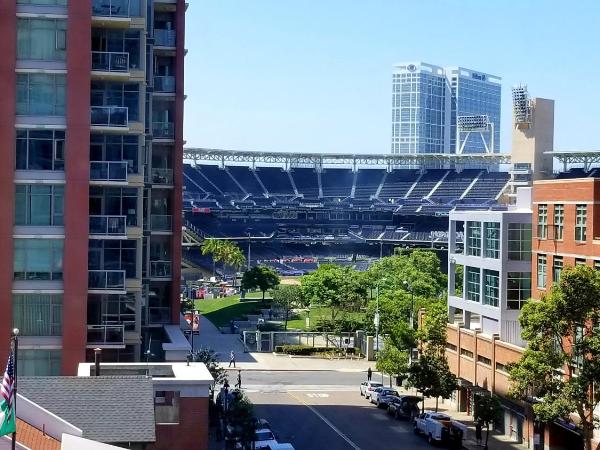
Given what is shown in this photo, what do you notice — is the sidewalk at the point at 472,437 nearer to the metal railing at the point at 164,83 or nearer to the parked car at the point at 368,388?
the parked car at the point at 368,388

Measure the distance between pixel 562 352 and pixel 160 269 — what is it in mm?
18266

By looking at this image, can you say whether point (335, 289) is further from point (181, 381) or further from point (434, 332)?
point (181, 381)

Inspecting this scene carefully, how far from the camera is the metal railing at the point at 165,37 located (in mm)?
44188

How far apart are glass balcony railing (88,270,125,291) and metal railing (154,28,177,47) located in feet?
41.5

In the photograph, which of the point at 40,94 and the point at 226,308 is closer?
the point at 40,94

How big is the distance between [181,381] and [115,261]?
7.79 m

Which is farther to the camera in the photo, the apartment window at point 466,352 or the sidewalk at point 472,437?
the apartment window at point 466,352

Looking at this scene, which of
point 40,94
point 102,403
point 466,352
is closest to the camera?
point 102,403

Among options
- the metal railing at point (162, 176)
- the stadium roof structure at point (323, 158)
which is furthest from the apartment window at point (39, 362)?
the stadium roof structure at point (323, 158)

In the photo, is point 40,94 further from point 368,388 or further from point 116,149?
point 368,388

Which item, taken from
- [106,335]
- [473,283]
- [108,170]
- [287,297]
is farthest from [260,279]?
[108,170]

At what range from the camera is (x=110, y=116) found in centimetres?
3572

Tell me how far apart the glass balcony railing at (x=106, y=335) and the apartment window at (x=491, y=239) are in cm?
2125

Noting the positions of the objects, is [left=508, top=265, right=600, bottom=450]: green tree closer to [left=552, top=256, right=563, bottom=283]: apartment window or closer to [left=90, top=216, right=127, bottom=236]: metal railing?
[left=552, top=256, right=563, bottom=283]: apartment window
